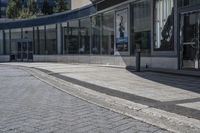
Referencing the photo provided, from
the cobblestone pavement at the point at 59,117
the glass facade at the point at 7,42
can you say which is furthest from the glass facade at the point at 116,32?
the cobblestone pavement at the point at 59,117

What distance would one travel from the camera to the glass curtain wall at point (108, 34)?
3020 cm

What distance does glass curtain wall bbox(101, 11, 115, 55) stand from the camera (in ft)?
99.1

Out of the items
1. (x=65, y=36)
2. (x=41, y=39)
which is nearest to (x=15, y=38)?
(x=41, y=39)

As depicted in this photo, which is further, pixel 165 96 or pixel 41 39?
pixel 41 39

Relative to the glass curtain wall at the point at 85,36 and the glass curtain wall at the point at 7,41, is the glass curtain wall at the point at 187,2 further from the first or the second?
the glass curtain wall at the point at 7,41

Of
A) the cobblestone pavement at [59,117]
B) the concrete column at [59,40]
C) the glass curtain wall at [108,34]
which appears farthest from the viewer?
the concrete column at [59,40]

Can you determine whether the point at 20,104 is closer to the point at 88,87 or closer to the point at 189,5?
the point at 88,87

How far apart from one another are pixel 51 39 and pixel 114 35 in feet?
48.3

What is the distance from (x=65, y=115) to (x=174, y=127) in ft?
8.54

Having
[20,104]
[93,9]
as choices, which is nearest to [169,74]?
[20,104]

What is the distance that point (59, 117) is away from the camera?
914cm

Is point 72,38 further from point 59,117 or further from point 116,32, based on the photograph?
point 59,117

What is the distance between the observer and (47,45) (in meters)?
44.2

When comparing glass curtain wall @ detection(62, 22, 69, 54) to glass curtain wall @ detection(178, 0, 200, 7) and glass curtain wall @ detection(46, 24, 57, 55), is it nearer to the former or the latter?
glass curtain wall @ detection(46, 24, 57, 55)
